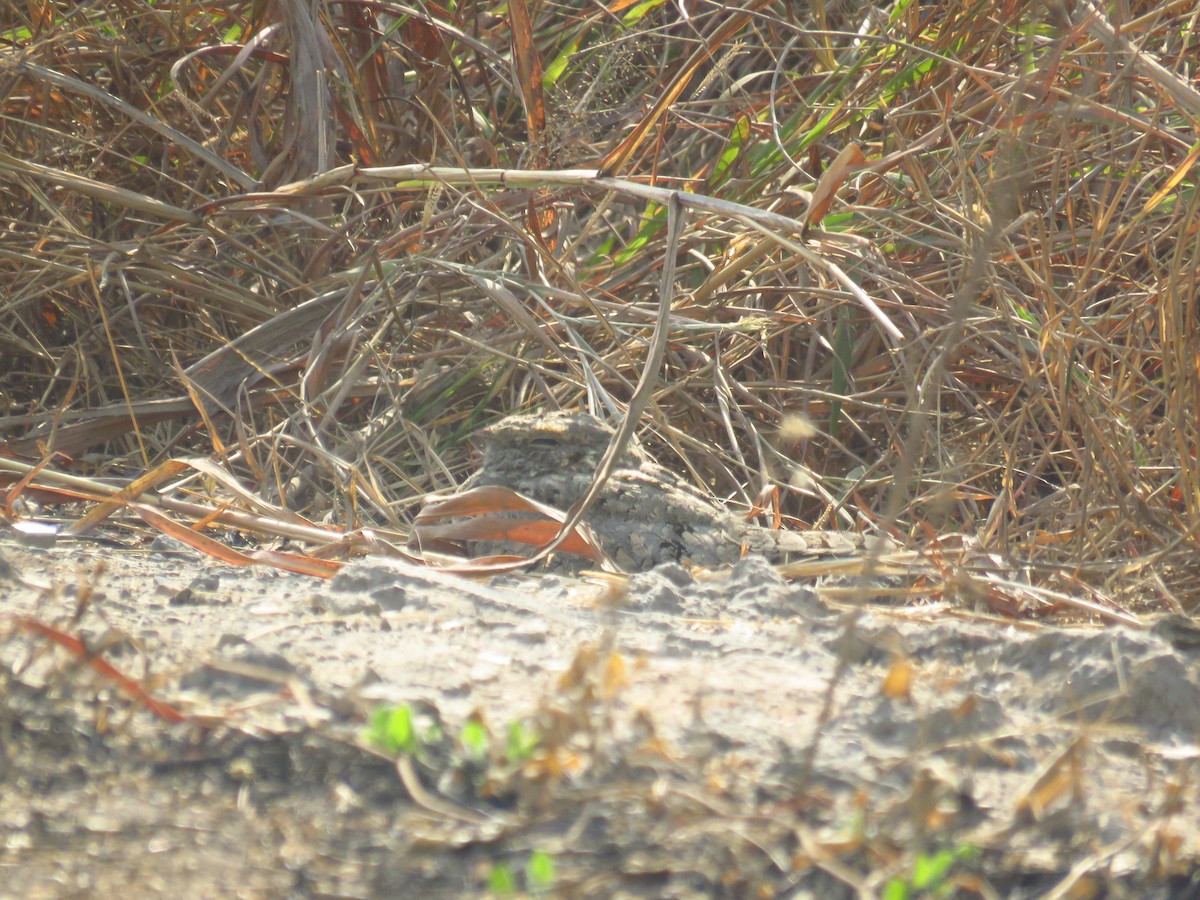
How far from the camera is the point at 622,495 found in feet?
5.60

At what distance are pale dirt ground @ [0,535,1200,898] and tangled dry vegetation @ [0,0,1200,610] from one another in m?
0.78

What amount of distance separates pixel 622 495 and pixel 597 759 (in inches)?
33.5

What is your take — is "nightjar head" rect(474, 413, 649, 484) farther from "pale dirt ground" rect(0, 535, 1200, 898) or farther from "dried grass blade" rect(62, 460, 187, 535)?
"pale dirt ground" rect(0, 535, 1200, 898)

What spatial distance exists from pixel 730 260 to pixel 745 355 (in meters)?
0.19

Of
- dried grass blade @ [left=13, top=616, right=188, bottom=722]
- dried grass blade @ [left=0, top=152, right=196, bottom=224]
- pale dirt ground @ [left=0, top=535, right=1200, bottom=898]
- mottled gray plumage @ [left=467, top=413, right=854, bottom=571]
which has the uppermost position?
dried grass blade @ [left=0, top=152, right=196, bottom=224]

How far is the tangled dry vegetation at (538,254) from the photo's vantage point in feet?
6.88

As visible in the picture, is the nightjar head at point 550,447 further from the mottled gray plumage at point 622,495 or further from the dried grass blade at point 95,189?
the dried grass blade at point 95,189

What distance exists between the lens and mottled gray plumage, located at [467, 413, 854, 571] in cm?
169

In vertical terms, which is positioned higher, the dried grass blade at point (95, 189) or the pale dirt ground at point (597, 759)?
the dried grass blade at point (95, 189)

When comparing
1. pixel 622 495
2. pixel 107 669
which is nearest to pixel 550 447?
pixel 622 495

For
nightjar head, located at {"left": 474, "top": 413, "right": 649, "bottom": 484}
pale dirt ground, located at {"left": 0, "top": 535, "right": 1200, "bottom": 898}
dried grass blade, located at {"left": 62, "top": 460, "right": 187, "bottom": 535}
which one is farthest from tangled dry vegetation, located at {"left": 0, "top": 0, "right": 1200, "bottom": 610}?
pale dirt ground, located at {"left": 0, "top": 535, "right": 1200, "bottom": 898}

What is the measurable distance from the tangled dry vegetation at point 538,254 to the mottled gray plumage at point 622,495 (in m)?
0.22

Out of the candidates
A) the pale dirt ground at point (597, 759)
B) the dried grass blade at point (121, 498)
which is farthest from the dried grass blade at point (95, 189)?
the pale dirt ground at point (597, 759)

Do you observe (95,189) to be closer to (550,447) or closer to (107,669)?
(550,447)
